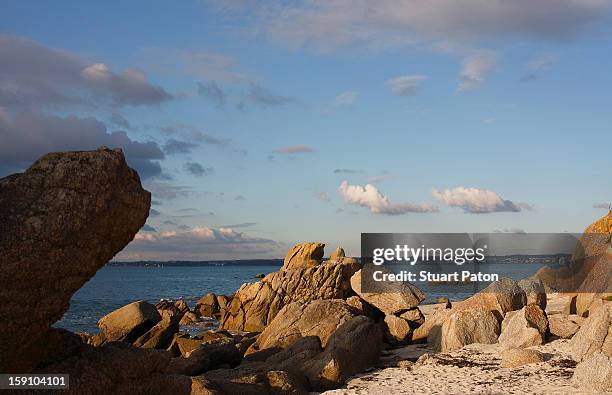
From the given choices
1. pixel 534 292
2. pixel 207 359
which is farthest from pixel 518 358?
pixel 207 359

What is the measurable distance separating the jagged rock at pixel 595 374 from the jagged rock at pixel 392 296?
12.5 meters

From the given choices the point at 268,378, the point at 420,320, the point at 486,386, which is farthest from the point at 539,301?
the point at 268,378

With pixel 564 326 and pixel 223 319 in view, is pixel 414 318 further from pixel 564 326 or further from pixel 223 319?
pixel 223 319

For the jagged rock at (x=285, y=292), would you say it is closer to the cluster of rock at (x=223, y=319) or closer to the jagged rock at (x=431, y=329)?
the cluster of rock at (x=223, y=319)

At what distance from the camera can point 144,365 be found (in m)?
11.8

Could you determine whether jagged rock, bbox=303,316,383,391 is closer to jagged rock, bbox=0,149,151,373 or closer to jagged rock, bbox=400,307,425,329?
jagged rock, bbox=400,307,425,329

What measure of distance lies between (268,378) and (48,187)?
9.70m

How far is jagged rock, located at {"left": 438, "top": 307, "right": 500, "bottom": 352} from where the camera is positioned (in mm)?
23219

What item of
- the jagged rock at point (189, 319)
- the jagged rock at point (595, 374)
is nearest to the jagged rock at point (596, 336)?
the jagged rock at point (595, 374)

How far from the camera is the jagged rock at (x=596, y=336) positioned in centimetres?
1908

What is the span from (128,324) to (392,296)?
13.3 m

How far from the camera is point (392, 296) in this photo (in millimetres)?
29844

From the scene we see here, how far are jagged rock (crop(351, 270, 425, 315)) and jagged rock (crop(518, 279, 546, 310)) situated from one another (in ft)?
15.9

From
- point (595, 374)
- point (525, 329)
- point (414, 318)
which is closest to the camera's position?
point (595, 374)
